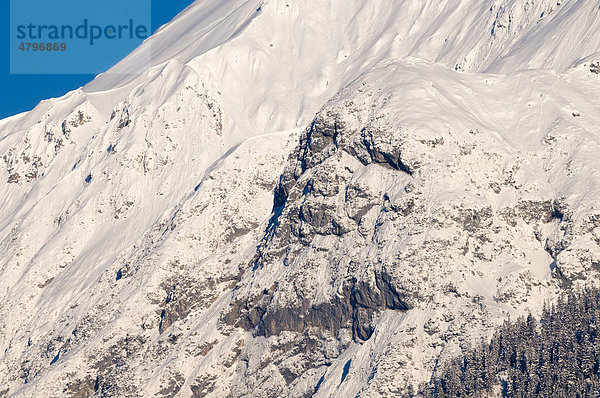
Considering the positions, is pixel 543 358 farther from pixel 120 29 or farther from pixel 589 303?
pixel 120 29

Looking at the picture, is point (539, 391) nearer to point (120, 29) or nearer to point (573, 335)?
point (573, 335)

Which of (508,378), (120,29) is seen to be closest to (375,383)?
(508,378)

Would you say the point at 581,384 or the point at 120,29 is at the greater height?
the point at 120,29

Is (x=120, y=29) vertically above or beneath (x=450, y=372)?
above

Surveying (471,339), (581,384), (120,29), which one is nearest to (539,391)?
(581,384)

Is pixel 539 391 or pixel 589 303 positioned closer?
pixel 539 391

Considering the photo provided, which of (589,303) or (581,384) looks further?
(589,303)

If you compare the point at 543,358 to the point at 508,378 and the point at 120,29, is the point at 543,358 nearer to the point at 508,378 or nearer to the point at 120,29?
the point at 508,378
